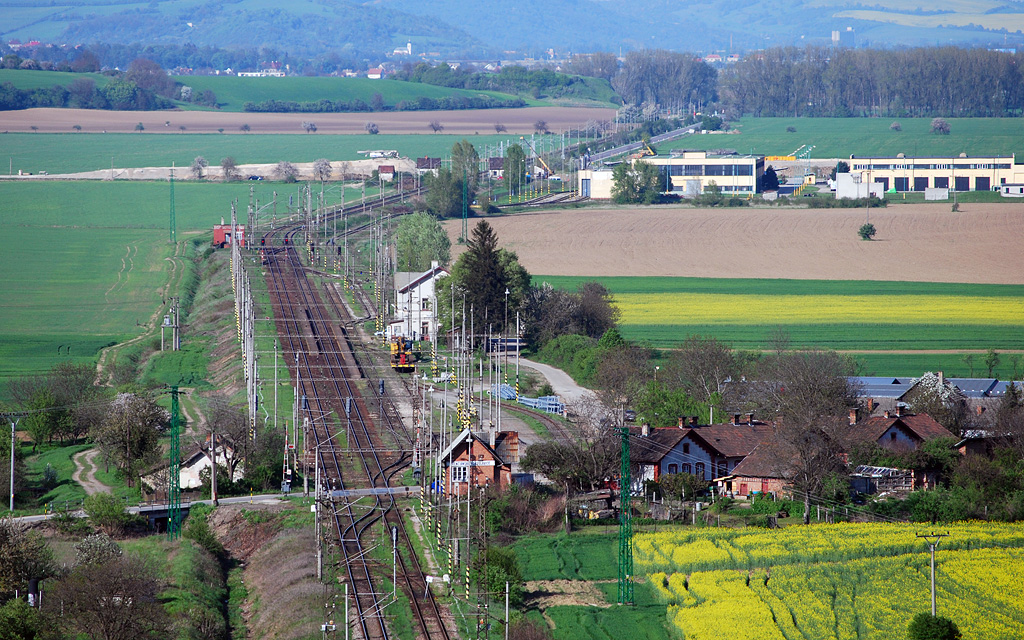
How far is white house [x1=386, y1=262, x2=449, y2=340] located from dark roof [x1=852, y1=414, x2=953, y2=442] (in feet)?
86.1

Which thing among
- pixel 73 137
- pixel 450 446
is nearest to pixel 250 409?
pixel 450 446

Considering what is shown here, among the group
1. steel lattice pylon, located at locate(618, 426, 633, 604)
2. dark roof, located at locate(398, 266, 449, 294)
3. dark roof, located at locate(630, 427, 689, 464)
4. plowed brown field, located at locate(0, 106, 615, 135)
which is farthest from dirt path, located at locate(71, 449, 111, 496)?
plowed brown field, located at locate(0, 106, 615, 135)

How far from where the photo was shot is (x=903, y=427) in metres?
47.6

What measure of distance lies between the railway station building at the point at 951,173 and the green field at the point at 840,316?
5082cm

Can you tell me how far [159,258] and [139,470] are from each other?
170 feet

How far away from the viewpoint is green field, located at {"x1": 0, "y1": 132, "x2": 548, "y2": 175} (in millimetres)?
147375

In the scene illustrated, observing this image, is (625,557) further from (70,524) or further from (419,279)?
(419,279)

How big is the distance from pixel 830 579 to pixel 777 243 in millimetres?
70416

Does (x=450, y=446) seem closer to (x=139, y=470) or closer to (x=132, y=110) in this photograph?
(x=139, y=470)

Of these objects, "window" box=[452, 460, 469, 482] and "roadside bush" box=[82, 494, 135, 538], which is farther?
"window" box=[452, 460, 469, 482]

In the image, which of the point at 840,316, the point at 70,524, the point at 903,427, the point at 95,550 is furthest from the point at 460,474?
the point at 840,316

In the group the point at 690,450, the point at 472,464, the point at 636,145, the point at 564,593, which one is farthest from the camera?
the point at 636,145

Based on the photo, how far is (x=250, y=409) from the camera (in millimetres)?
48875

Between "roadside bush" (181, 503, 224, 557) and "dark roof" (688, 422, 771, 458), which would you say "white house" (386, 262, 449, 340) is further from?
"roadside bush" (181, 503, 224, 557)
